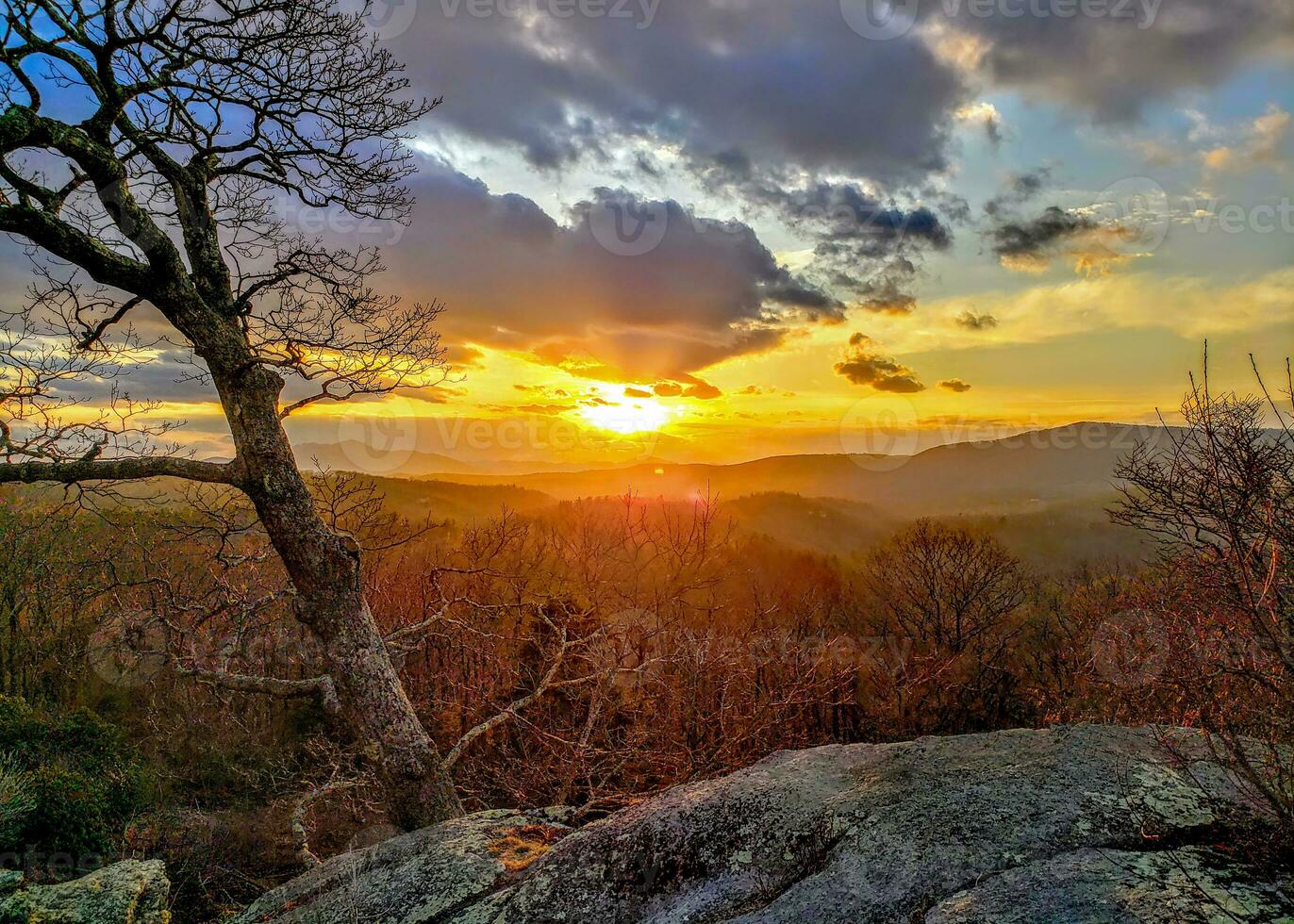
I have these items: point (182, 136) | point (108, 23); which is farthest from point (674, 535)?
point (108, 23)

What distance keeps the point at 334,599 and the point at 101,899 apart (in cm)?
313

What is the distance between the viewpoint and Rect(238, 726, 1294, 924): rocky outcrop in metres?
1.81

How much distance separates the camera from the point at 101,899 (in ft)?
17.0

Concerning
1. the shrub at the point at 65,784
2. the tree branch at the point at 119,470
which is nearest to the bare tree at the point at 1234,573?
the tree branch at the point at 119,470

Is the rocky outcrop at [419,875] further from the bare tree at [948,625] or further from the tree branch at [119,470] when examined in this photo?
the bare tree at [948,625]

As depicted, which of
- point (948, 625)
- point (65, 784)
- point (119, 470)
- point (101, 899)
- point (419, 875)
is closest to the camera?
point (419, 875)

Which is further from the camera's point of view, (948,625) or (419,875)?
(948,625)

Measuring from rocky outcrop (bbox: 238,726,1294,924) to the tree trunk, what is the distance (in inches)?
79.5

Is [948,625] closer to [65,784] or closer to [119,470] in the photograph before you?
[65,784]

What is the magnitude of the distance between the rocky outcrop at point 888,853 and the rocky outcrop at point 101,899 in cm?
312

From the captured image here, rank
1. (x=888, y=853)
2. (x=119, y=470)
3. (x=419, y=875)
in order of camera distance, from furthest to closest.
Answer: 1. (x=119, y=470)
2. (x=419, y=875)
3. (x=888, y=853)

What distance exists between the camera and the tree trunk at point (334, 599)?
17.2ft

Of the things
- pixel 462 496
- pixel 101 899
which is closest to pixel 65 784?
pixel 101 899

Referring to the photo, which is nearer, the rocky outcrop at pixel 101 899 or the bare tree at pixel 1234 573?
the bare tree at pixel 1234 573
